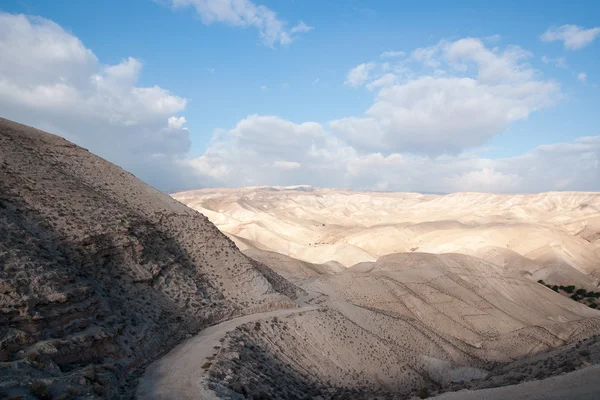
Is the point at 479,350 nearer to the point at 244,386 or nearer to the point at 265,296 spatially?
the point at 265,296

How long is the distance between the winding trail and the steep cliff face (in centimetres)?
53

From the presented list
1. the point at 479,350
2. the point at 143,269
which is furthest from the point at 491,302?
the point at 143,269

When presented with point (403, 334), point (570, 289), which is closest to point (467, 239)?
point (570, 289)

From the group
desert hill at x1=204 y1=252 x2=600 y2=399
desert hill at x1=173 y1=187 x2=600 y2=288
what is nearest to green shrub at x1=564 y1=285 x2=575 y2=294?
desert hill at x1=173 y1=187 x2=600 y2=288

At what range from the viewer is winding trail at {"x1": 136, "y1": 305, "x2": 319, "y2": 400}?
11.3m

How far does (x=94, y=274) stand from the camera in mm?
15219

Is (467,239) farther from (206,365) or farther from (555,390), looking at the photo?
(206,365)

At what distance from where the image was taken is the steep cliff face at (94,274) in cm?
1075

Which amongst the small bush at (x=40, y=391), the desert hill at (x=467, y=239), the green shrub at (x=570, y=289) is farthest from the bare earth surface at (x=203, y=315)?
the desert hill at (x=467, y=239)

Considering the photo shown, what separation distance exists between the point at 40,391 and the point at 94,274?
7.23m

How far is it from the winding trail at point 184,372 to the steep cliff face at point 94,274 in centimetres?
53

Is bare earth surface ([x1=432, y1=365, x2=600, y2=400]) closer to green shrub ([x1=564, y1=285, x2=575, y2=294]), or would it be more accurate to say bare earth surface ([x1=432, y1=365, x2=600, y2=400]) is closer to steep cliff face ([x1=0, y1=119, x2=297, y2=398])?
steep cliff face ([x1=0, y1=119, x2=297, y2=398])

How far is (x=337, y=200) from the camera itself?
6841 inches

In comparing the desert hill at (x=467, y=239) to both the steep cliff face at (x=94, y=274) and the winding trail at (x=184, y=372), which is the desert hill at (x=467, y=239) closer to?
the steep cliff face at (x=94, y=274)
